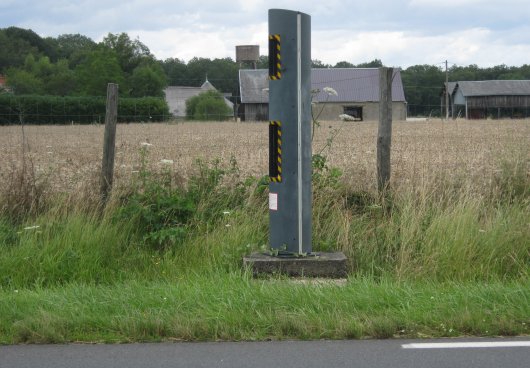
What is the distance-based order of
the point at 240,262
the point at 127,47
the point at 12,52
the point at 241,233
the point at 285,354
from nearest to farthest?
the point at 285,354 < the point at 240,262 < the point at 241,233 < the point at 12,52 < the point at 127,47

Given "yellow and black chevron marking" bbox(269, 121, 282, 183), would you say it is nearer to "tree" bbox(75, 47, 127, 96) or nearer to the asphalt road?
the asphalt road

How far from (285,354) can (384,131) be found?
15.2 ft

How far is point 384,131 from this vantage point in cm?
905

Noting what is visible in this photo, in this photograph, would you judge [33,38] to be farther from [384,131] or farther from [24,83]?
[384,131]

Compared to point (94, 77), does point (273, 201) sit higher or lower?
lower

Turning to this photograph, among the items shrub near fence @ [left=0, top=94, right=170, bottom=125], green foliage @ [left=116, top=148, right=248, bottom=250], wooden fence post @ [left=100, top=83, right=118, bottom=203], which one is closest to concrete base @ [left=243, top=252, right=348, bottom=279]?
green foliage @ [left=116, top=148, right=248, bottom=250]

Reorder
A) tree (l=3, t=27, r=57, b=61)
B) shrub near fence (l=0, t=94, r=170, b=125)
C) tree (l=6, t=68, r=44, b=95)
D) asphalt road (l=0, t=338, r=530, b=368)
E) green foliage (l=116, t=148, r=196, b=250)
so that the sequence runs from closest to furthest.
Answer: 1. asphalt road (l=0, t=338, r=530, b=368)
2. green foliage (l=116, t=148, r=196, b=250)
3. shrub near fence (l=0, t=94, r=170, b=125)
4. tree (l=6, t=68, r=44, b=95)
5. tree (l=3, t=27, r=57, b=61)

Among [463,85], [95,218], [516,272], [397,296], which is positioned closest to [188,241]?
[95,218]

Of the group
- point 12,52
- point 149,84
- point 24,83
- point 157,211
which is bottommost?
point 157,211

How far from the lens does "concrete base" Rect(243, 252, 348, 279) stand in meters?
7.21

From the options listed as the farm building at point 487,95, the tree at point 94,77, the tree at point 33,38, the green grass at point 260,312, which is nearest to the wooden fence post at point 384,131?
the green grass at point 260,312

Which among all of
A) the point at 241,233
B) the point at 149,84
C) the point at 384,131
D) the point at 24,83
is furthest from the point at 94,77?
the point at 241,233

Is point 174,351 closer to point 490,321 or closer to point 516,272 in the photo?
point 490,321

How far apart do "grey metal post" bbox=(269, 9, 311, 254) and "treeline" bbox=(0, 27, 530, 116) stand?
13.9m
